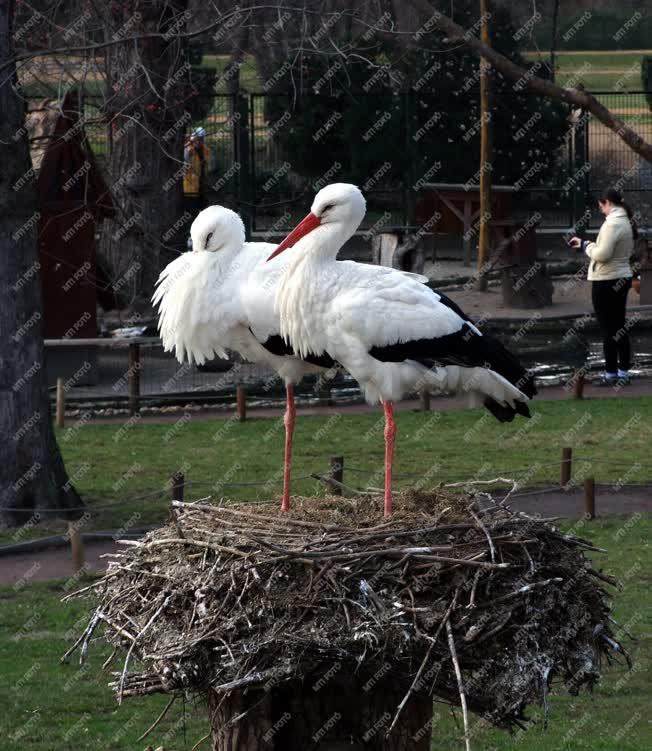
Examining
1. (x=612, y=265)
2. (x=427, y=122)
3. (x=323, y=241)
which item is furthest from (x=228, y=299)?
(x=427, y=122)

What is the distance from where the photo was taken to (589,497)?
41.4 ft

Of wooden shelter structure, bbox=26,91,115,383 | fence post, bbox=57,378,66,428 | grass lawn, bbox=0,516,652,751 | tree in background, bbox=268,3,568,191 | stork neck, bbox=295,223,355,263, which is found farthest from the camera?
tree in background, bbox=268,3,568,191

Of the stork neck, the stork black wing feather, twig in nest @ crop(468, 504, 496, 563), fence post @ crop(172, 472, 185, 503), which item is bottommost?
fence post @ crop(172, 472, 185, 503)

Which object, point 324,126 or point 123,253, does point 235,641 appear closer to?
point 123,253

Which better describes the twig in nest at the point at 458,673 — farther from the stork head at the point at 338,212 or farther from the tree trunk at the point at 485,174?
the tree trunk at the point at 485,174

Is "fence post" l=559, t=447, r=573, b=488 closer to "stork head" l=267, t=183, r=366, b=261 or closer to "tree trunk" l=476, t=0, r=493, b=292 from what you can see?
"stork head" l=267, t=183, r=366, b=261

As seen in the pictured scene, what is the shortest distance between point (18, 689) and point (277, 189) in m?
17.6

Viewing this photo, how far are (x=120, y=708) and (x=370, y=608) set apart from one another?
12.1ft

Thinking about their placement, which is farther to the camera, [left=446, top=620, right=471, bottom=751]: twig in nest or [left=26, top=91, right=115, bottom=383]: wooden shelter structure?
[left=26, top=91, right=115, bottom=383]: wooden shelter structure

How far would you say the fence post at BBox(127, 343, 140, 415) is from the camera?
1714 cm

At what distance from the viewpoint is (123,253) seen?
909 inches

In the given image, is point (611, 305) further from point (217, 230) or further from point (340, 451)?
point (217, 230)

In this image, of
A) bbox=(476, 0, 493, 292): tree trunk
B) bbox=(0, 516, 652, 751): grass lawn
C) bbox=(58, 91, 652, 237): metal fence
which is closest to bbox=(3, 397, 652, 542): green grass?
bbox=(0, 516, 652, 751): grass lawn

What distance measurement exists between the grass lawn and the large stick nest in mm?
1735
